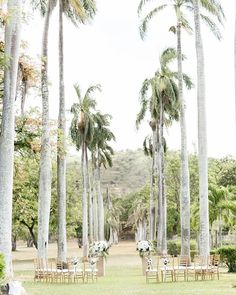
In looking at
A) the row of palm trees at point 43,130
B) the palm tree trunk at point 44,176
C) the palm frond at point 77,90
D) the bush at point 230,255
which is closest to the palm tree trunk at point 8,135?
the row of palm trees at point 43,130

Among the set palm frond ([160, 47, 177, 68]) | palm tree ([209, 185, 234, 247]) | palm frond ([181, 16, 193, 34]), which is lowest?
palm tree ([209, 185, 234, 247])

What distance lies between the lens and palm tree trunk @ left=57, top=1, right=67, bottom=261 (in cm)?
2617

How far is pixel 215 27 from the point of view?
2856 centimetres

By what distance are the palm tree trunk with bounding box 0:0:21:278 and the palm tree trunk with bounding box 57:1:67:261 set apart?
8.20 meters

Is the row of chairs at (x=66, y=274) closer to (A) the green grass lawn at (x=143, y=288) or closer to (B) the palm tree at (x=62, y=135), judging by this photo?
(A) the green grass lawn at (x=143, y=288)

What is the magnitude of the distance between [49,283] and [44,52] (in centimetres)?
1084

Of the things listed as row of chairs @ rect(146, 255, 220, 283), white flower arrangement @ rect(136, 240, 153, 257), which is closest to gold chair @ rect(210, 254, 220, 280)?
row of chairs @ rect(146, 255, 220, 283)

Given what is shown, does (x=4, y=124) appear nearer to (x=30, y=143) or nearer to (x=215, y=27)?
(x=30, y=143)

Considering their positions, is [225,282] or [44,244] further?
[44,244]

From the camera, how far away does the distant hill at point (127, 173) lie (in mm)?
140625

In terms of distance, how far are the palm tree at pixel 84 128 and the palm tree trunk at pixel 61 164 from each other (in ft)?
57.8

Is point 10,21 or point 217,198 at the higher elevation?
point 10,21

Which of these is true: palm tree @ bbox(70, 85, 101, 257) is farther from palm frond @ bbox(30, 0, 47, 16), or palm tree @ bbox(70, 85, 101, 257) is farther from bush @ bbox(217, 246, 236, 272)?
bush @ bbox(217, 246, 236, 272)

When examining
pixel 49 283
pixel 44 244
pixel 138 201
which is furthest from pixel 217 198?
pixel 138 201
